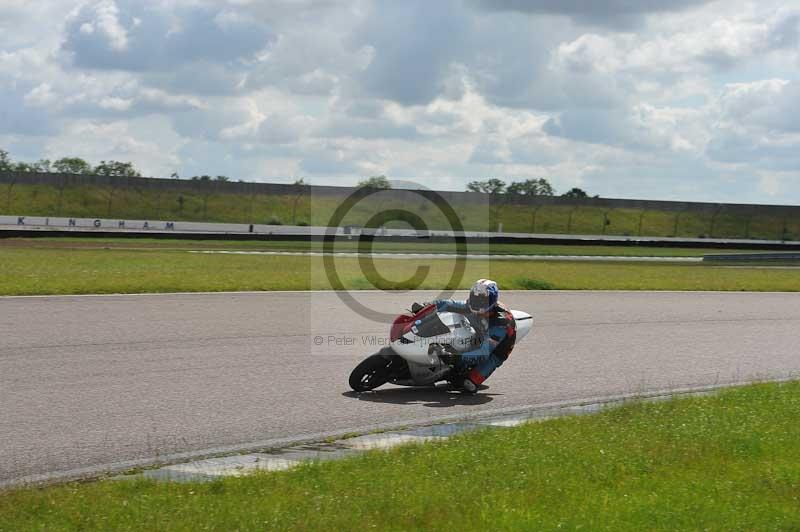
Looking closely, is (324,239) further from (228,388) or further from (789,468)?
(789,468)

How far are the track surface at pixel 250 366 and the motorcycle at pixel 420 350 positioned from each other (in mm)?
197

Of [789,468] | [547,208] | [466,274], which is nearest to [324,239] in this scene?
[466,274]

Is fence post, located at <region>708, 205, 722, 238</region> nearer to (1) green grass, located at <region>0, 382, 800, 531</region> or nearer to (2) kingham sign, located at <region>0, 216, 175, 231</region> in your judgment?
(2) kingham sign, located at <region>0, 216, 175, 231</region>

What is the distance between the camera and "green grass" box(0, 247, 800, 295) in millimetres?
→ 20531

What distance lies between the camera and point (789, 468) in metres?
7.02

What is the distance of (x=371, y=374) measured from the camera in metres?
10.0

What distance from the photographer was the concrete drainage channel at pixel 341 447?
21.6ft

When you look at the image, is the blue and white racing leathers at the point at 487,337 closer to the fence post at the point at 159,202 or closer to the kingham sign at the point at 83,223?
the kingham sign at the point at 83,223

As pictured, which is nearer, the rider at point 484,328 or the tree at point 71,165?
the rider at point 484,328

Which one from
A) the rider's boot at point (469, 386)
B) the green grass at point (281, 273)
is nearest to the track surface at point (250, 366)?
the rider's boot at point (469, 386)

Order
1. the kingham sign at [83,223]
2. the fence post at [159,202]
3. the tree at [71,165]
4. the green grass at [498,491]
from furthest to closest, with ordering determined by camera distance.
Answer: the tree at [71,165], the fence post at [159,202], the kingham sign at [83,223], the green grass at [498,491]

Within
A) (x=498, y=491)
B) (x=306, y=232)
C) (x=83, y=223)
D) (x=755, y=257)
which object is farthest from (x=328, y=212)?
(x=498, y=491)

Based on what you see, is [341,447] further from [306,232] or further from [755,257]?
[306,232]

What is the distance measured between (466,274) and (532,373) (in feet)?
67.3
